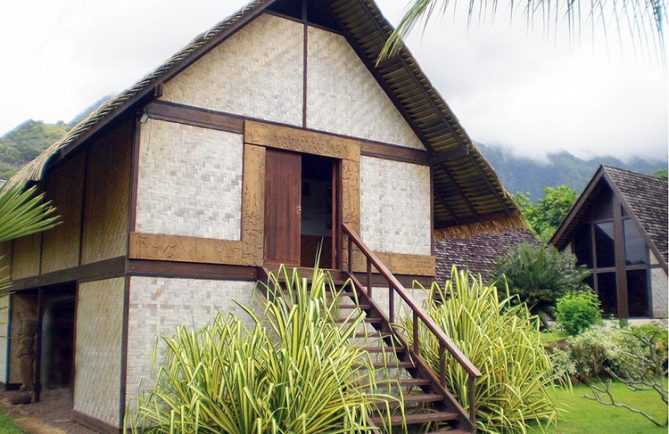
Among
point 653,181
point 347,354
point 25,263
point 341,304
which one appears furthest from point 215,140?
point 653,181

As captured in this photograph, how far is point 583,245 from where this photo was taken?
2003cm

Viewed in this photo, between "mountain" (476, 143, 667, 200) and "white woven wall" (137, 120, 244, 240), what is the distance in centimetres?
14161

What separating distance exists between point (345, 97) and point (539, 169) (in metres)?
152

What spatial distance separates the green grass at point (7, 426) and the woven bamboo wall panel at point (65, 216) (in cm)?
203

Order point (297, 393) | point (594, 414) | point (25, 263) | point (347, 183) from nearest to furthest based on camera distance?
point (297, 393) < point (594, 414) < point (347, 183) < point (25, 263)

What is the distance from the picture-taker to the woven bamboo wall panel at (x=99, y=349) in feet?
25.6

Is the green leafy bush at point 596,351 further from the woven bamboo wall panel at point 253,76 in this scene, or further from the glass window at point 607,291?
the glass window at point 607,291

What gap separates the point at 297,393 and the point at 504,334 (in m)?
3.08

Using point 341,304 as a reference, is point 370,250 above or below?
above

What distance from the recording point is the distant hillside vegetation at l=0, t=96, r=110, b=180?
3464 centimetres

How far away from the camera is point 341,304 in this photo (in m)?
9.18

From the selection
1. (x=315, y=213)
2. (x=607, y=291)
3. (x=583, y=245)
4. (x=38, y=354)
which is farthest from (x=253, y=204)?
(x=583, y=245)

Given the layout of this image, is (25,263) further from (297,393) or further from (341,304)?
(297,393)

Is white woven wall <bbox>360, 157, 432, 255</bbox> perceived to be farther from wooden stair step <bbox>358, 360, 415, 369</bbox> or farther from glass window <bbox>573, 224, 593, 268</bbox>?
glass window <bbox>573, 224, 593, 268</bbox>
